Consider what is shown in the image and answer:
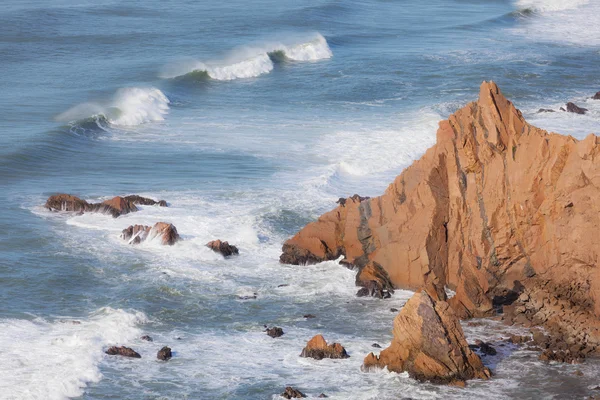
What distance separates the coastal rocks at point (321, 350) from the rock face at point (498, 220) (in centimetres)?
379

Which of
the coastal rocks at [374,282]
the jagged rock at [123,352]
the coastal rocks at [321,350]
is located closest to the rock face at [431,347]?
the coastal rocks at [321,350]

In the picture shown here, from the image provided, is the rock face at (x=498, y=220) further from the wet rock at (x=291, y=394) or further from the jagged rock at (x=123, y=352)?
the jagged rock at (x=123, y=352)

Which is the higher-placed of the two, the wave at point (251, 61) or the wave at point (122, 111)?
the wave at point (251, 61)

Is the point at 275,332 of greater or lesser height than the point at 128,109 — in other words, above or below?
below

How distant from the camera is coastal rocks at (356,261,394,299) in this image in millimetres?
26203

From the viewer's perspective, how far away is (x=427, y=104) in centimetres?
5044

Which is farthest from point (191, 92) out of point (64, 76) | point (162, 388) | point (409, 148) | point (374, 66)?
point (162, 388)

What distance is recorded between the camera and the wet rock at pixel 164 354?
73.4 ft

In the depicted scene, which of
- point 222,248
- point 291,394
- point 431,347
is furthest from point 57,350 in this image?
point 431,347

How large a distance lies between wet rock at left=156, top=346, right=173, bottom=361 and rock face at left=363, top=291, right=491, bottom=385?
476 cm

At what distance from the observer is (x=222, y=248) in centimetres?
2908

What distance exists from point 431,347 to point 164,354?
18.7 feet

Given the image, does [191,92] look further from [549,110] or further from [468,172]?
[468,172]

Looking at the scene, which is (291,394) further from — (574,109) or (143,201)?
(574,109)
